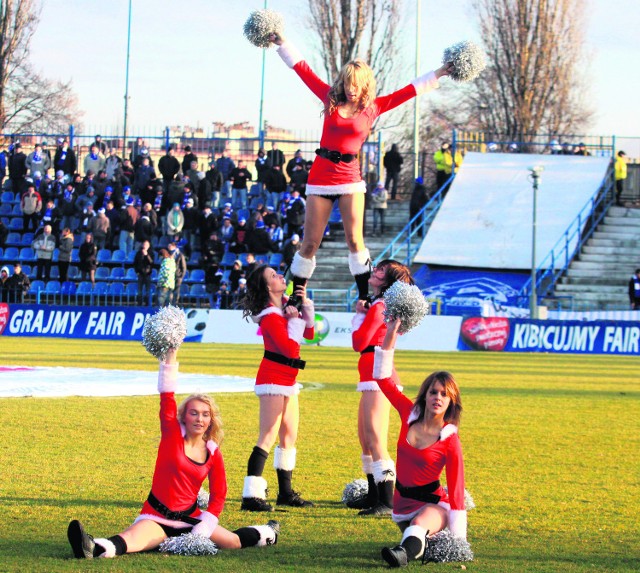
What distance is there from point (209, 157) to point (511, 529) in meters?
32.9

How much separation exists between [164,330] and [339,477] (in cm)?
309

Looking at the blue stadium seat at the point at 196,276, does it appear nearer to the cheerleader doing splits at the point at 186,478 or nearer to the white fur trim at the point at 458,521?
the cheerleader doing splits at the point at 186,478

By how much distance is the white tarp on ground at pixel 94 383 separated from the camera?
13414mm

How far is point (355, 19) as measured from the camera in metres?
42.3

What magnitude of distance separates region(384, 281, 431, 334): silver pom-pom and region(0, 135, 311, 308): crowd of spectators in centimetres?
2133

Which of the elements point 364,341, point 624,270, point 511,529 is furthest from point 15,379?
point 624,270

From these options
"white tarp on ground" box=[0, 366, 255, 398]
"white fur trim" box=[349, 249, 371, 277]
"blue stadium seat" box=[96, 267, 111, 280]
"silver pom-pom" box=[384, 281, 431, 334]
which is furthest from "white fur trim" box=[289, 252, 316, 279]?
"blue stadium seat" box=[96, 267, 111, 280]

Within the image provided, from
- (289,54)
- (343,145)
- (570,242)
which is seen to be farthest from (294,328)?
(570,242)

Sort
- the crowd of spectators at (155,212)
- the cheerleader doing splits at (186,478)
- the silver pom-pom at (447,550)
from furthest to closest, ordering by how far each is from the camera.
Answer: the crowd of spectators at (155,212), the cheerleader doing splits at (186,478), the silver pom-pom at (447,550)

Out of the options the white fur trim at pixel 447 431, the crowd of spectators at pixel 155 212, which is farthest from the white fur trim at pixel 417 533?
the crowd of spectators at pixel 155 212

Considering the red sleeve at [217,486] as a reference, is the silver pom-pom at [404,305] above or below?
above

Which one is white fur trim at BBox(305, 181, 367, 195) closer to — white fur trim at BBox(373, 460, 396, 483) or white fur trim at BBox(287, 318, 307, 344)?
white fur trim at BBox(287, 318, 307, 344)

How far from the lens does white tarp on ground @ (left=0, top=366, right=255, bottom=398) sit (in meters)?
13.4

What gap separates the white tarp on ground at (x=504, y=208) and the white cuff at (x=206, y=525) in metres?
26.7
